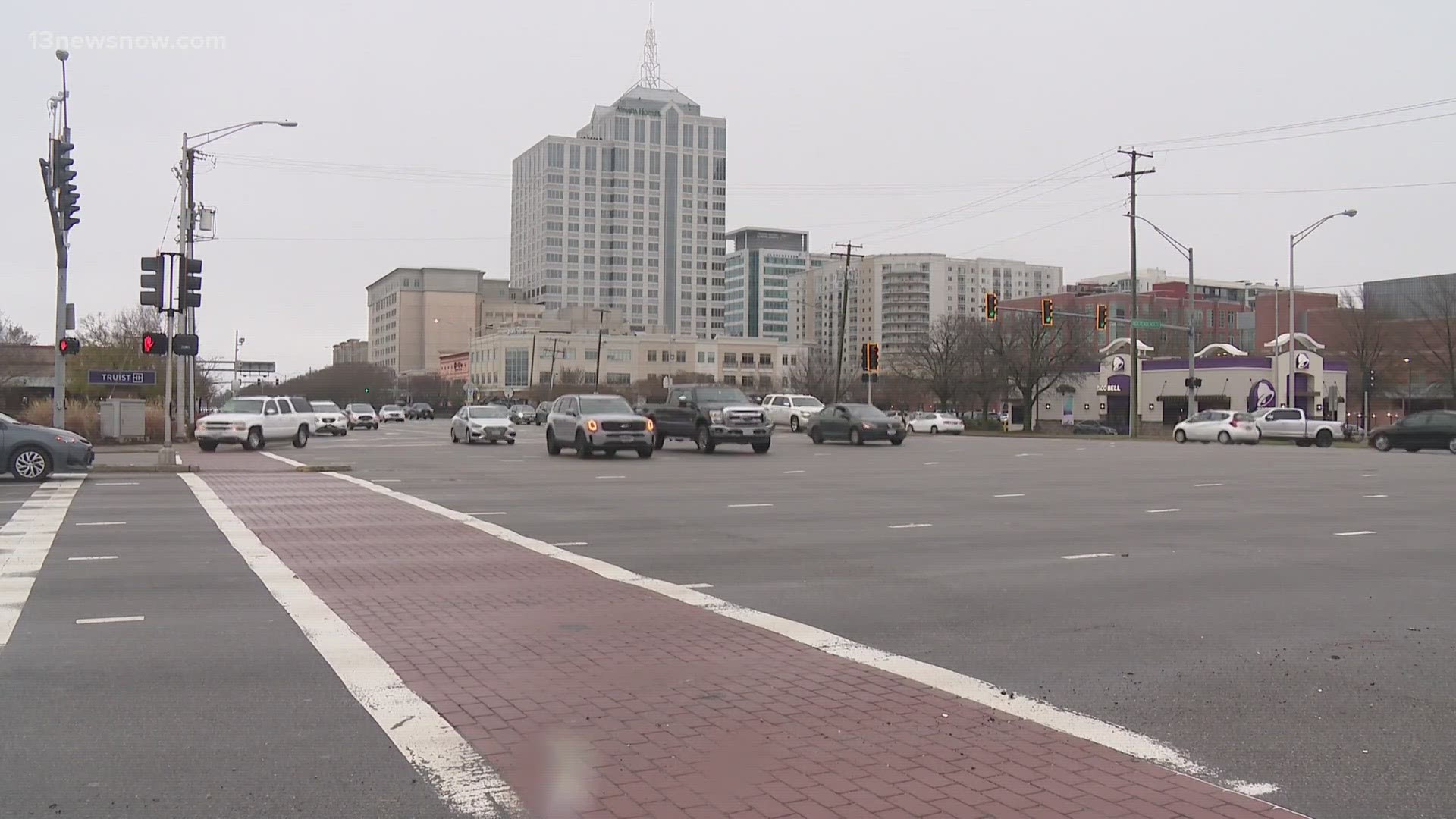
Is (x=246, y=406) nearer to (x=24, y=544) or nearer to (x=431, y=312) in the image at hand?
(x=24, y=544)

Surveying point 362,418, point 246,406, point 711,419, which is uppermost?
point 246,406

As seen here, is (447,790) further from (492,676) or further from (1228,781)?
(1228,781)

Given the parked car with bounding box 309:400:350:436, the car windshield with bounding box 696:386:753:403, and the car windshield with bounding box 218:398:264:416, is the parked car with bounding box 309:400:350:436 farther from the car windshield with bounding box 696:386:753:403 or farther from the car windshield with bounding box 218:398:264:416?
the car windshield with bounding box 696:386:753:403

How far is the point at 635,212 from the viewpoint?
605 feet

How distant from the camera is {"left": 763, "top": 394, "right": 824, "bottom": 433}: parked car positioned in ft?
169

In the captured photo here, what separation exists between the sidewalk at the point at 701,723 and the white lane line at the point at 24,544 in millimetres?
2267

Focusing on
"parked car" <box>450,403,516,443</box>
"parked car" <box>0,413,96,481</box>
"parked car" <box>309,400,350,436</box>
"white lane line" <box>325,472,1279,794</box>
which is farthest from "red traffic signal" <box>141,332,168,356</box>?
"parked car" <box>309,400,350,436</box>

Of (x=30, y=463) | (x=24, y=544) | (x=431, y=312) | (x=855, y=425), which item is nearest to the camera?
(x=24, y=544)

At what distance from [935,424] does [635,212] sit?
133m

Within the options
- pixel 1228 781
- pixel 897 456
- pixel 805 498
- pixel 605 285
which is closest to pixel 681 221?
pixel 605 285

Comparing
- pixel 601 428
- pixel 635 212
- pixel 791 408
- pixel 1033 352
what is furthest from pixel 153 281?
pixel 635 212

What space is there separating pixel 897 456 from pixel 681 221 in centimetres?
16139

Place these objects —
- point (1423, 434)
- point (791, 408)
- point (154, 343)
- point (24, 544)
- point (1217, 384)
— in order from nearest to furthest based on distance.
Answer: point (24, 544)
point (154, 343)
point (1423, 434)
point (791, 408)
point (1217, 384)

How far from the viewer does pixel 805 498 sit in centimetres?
1739
